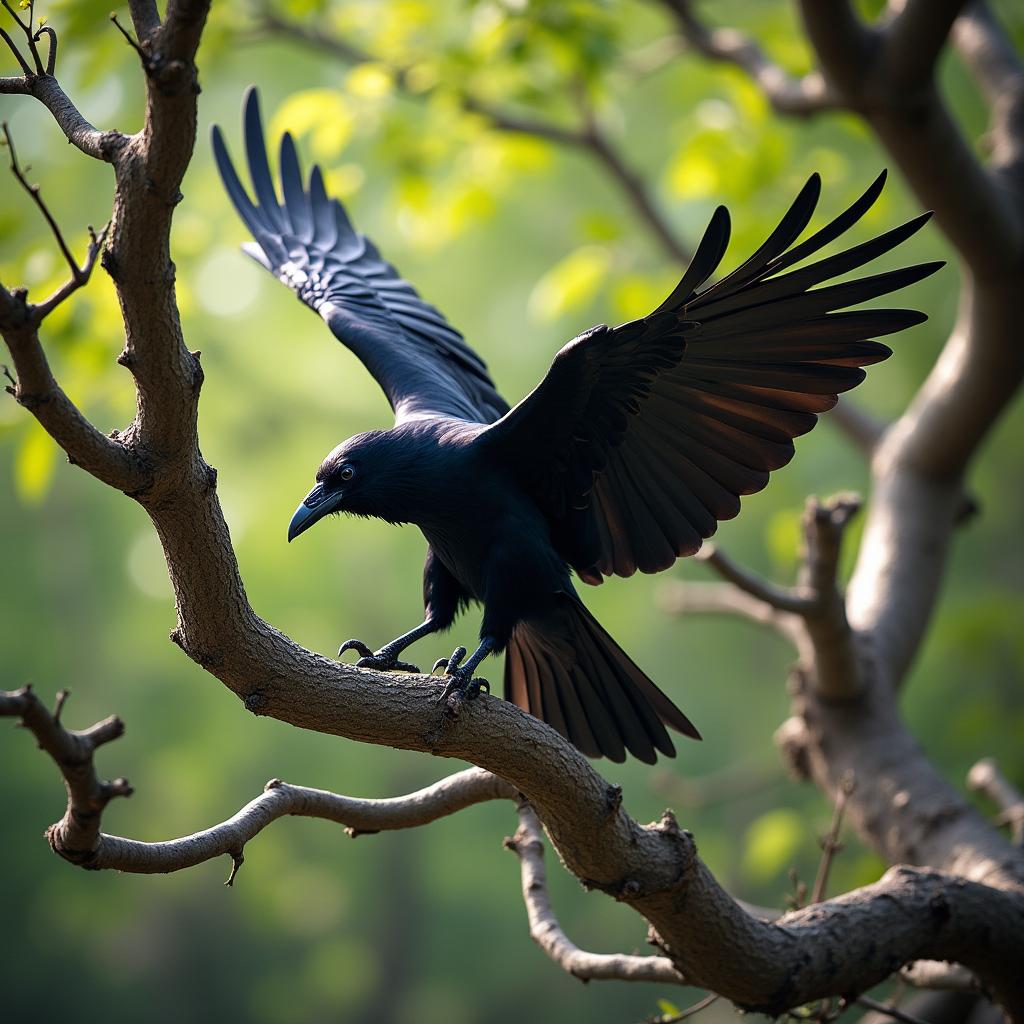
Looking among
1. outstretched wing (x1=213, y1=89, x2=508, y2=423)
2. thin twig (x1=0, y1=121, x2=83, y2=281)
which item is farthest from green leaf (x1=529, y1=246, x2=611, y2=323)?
thin twig (x1=0, y1=121, x2=83, y2=281)

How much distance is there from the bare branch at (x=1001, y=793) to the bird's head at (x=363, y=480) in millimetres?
2237

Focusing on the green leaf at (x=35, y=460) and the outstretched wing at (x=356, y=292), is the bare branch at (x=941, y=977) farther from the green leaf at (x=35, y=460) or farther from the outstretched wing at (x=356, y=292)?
the green leaf at (x=35, y=460)

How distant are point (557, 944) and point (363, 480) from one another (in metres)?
1.17

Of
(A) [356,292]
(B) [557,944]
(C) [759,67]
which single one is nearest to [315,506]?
(A) [356,292]

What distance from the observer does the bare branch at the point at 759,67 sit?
3.87 meters

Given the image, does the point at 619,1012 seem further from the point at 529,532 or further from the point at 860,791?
the point at 529,532

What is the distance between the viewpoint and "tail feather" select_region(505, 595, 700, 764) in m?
2.69

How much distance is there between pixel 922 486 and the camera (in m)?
3.98

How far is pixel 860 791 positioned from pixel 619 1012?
8.10 meters

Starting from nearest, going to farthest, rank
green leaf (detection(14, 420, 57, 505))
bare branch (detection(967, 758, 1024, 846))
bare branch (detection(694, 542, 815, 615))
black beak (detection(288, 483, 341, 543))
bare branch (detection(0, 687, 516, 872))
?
bare branch (detection(0, 687, 516, 872))
black beak (detection(288, 483, 341, 543))
bare branch (detection(694, 542, 815, 615))
bare branch (detection(967, 758, 1024, 846))
green leaf (detection(14, 420, 57, 505))

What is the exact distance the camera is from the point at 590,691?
281 centimetres

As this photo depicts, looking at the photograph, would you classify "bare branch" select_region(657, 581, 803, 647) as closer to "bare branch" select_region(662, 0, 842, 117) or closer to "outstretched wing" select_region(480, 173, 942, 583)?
"outstretched wing" select_region(480, 173, 942, 583)

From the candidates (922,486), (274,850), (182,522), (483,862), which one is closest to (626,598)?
(483,862)

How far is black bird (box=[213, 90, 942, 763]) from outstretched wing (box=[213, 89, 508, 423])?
27 mm
